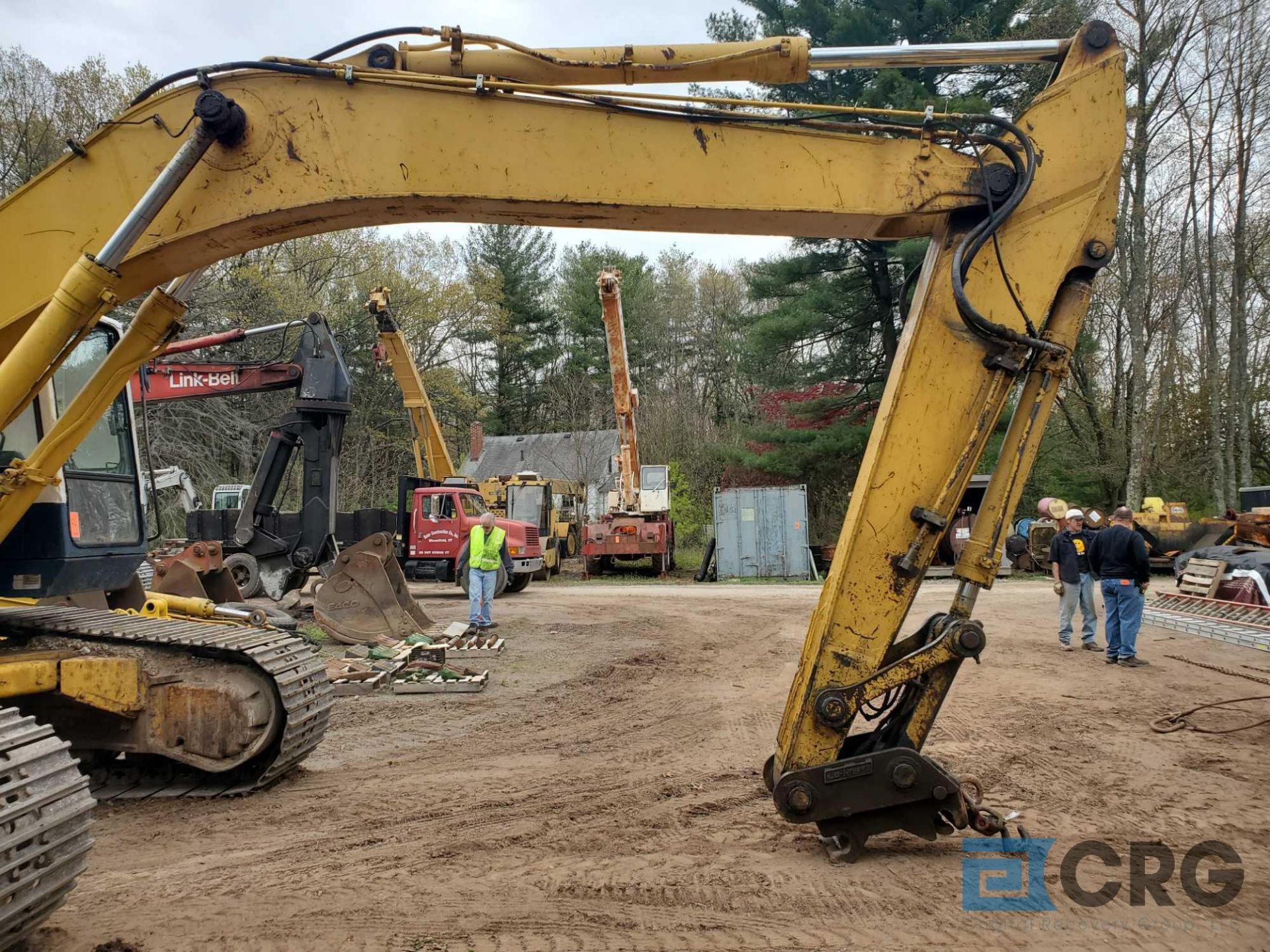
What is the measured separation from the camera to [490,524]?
484 inches

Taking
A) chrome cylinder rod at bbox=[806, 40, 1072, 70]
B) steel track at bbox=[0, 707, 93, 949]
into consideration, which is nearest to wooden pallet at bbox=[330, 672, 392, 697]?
steel track at bbox=[0, 707, 93, 949]

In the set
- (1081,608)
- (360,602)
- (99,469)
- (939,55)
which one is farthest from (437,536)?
(939,55)

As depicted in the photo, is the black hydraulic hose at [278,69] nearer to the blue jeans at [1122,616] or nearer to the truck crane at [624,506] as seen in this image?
the blue jeans at [1122,616]

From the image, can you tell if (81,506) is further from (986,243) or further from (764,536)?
(764,536)

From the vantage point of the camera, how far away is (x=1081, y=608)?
10.8 metres

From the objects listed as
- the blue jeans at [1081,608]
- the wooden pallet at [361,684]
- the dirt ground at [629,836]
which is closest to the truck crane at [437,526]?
the wooden pallet at [361,684]

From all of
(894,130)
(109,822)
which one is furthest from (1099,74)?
(109,822)

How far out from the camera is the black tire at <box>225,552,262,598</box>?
42.3ft

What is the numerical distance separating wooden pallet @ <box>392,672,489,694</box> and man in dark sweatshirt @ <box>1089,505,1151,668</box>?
270 inches

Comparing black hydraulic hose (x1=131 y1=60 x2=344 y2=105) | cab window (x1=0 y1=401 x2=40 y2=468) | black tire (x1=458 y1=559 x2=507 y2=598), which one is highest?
black hydraulic hose (x1=131 y1=60 x2=344 y2=105)

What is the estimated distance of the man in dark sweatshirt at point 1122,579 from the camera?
941cm

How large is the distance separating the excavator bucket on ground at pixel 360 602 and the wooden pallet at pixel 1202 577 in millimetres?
10475

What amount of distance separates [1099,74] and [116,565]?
599 cm

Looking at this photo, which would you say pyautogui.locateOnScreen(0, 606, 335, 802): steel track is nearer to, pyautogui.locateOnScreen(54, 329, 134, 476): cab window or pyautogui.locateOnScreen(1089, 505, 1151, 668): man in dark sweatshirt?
pyautogui.locateOnScreen(54, 329, 134, 476): cab window
